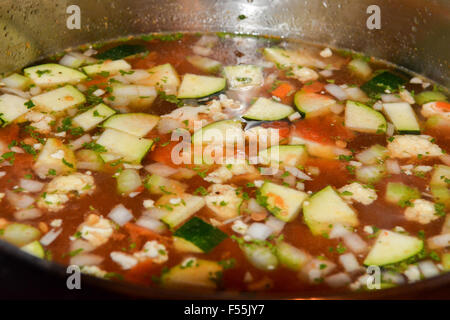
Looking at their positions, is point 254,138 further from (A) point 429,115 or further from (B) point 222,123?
(A) point 429,115

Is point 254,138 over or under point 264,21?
under

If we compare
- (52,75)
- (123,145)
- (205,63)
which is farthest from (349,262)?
(52,75)

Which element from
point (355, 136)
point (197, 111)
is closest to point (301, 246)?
point (355, 136)

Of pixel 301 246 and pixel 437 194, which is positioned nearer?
pixel 301 246

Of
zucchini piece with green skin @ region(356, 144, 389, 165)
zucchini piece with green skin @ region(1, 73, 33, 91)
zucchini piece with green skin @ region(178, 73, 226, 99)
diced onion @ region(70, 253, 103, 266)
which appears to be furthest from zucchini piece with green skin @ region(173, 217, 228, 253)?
zucchini piece with green skin @ region(1, 73, 33, 91)

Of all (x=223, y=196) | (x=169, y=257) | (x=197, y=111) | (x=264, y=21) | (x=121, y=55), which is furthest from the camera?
A: (x=264, y=21)

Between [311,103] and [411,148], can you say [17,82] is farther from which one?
[411,148]

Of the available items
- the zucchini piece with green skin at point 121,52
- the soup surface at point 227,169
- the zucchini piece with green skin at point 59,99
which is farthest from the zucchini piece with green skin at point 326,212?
the zucchini piece with green skin at point 121,52
